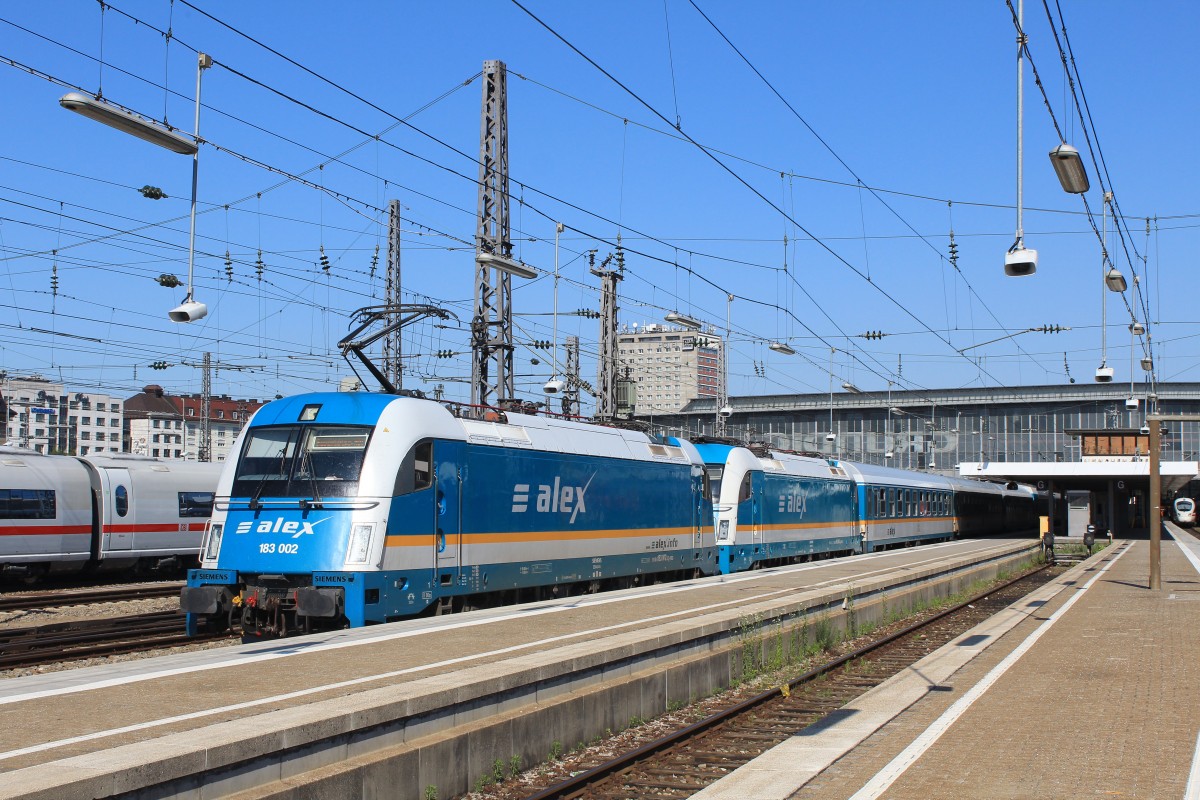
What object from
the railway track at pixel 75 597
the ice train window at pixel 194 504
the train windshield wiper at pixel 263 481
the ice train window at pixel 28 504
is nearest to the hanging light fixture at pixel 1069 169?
the train windshield wiper at pixel 263 481

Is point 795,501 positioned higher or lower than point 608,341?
lower

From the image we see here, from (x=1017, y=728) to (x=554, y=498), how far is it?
9114 mm

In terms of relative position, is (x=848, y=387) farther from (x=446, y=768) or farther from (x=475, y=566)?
(x=446, y=768)

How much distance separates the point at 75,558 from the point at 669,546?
14669mm

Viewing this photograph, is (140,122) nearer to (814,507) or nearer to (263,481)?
(263,481)

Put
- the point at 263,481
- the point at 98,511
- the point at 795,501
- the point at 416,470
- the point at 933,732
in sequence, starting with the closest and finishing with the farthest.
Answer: the point at 933,732 → the point at 263,481 → the point at 416,470 → the point at 98,511 → the point at 795,501

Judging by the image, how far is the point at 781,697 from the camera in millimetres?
13219

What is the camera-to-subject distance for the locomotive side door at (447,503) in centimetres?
1496

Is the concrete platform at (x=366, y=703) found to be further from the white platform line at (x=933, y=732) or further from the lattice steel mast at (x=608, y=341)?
the lattice steel mast at (x=608, y=341)

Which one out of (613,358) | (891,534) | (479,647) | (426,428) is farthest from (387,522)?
(891,534)

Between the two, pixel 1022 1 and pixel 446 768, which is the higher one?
pixel 1022 1

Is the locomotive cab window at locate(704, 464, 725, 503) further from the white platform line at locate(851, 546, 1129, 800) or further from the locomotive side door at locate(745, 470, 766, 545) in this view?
the white platform line at locate(851, 546, 1129, 800)

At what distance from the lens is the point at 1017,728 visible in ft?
34.4

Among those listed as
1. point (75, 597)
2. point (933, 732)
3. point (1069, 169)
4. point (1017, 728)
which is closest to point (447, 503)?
point (933, 732)
